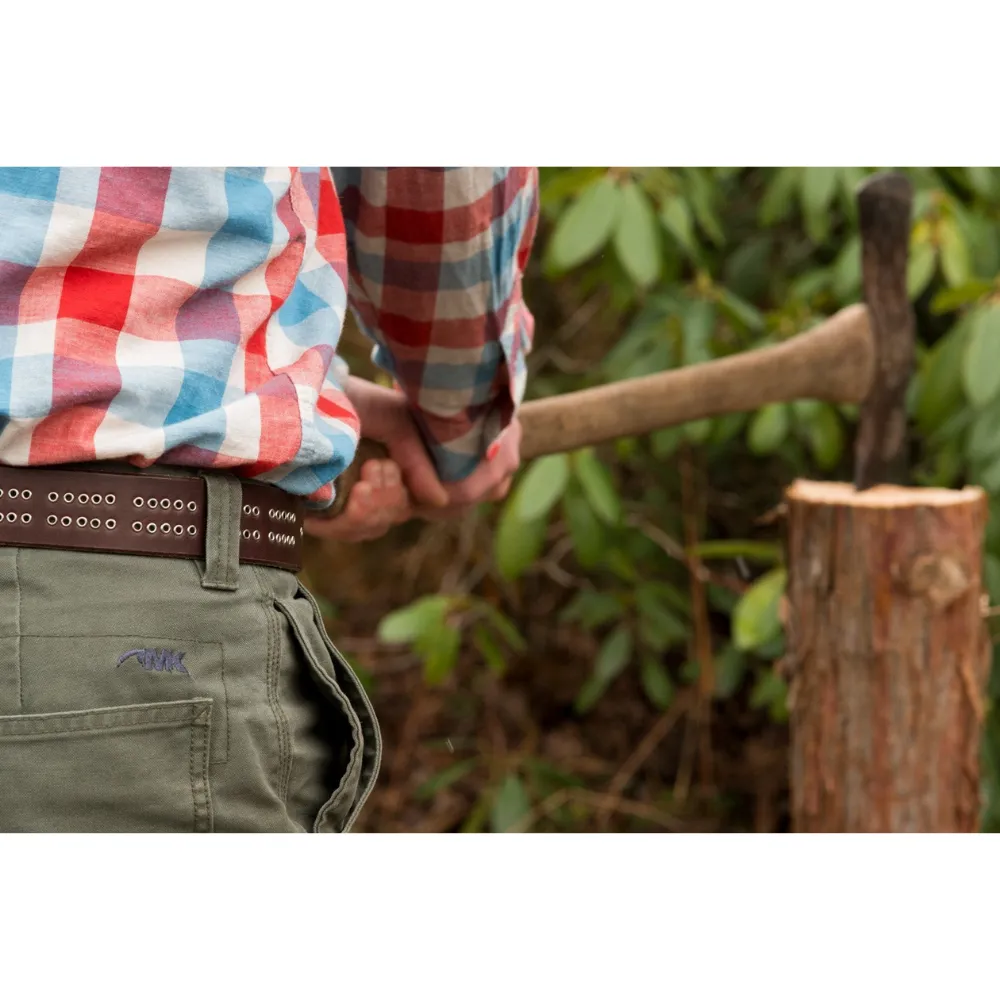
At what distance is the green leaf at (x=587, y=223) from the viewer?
1.72m

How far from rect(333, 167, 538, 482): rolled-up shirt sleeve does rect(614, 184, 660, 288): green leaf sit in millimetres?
700

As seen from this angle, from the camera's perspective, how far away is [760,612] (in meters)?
1.81

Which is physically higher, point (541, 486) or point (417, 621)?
point (541, 486)

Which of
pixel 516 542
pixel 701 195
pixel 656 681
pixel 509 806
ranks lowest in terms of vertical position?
pixel 509 806

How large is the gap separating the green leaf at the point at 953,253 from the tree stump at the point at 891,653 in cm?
44

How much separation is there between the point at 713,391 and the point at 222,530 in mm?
851

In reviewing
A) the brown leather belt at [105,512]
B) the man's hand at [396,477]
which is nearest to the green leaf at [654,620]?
the man's hand at [396,477]

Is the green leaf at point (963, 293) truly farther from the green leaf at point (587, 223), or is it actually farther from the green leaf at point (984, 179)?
the green leaf at point (587, 223)

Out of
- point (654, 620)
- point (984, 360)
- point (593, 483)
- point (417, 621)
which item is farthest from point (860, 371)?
point (654, 620)

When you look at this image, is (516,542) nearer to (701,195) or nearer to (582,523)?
(582,523)

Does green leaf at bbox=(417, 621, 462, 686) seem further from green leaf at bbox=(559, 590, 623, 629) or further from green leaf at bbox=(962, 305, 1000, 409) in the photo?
green leaf at bbox=(962, 305, 1000, 409)

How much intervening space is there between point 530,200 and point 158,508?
444 mm

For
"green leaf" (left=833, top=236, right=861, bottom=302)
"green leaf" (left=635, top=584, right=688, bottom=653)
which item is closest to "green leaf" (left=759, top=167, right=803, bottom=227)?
"green leaf" (left=833, top=236, right=861, bottom=302)
